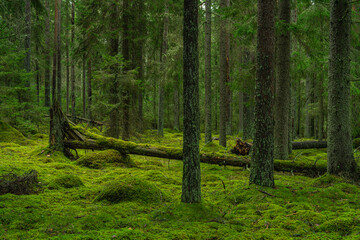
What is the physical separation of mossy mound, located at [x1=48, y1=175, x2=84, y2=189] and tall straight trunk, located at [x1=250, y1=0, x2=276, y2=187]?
4.34 metres

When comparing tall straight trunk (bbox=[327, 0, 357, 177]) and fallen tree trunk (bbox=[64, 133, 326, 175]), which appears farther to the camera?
fallen tree trunk (bbox=[64, 133, 326, 175])

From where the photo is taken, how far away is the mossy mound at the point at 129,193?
500 centimetres

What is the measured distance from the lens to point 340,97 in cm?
641

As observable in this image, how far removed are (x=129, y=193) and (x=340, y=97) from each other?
5.79 meters

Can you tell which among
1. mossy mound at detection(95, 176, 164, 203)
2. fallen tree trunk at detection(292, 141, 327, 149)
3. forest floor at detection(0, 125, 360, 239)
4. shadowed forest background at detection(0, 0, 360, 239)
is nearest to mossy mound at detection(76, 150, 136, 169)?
shadowed forest background at detection(0, 0, 360, 239)

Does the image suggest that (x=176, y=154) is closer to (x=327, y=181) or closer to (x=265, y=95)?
(x=265, y=95)

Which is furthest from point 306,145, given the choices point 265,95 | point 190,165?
point 190,165

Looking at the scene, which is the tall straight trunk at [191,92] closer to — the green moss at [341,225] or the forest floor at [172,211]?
the forest floor at [172,211]

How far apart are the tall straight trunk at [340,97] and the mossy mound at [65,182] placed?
6523 millimetres

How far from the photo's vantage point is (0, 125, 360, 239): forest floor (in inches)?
140

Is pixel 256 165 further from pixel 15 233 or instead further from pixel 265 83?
pixel 15 233

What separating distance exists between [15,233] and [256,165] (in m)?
4.76

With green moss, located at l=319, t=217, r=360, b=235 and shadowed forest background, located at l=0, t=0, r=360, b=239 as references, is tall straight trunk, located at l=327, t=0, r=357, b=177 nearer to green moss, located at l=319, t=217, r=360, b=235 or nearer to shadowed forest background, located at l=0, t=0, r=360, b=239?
shadowed forest background, located at l=0, t=0, r=360, b=239

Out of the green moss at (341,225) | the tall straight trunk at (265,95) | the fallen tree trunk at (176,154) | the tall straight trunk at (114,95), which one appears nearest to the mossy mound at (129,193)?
the tall straight trunk at (265,95)
